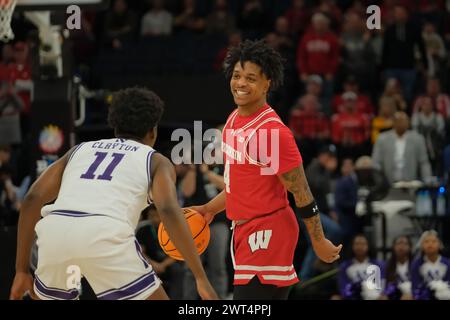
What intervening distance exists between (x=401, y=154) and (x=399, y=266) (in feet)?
6.57

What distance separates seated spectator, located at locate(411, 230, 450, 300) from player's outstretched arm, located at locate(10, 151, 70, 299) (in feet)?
19.0

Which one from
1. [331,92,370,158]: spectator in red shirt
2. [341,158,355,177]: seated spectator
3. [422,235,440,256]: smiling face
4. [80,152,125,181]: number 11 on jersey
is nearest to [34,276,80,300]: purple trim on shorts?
[80,152,125,181]: number 11 on jersey

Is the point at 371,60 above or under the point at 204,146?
above

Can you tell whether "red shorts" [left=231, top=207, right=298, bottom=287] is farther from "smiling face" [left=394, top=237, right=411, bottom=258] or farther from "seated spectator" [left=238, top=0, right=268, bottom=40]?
"seated spectator" [left=238, top=0, right=268, bottom=40]

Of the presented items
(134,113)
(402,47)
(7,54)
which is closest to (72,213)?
(134,113)

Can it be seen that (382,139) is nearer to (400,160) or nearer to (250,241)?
(400,160)

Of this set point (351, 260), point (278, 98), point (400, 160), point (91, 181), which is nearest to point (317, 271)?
point (351, 260)

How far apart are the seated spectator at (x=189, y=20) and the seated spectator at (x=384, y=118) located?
3.94m

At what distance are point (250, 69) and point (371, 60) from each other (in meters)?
9.24

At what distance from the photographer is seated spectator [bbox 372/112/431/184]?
13.0m

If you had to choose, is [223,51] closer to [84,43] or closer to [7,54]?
[84,43]

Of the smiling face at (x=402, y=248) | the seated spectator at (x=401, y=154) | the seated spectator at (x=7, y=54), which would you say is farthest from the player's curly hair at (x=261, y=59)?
the seated spectator at (x=7, y=54)

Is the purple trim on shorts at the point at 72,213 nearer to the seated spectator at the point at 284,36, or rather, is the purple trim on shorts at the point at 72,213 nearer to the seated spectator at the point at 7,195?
the seated spectator at the point at 7,195
